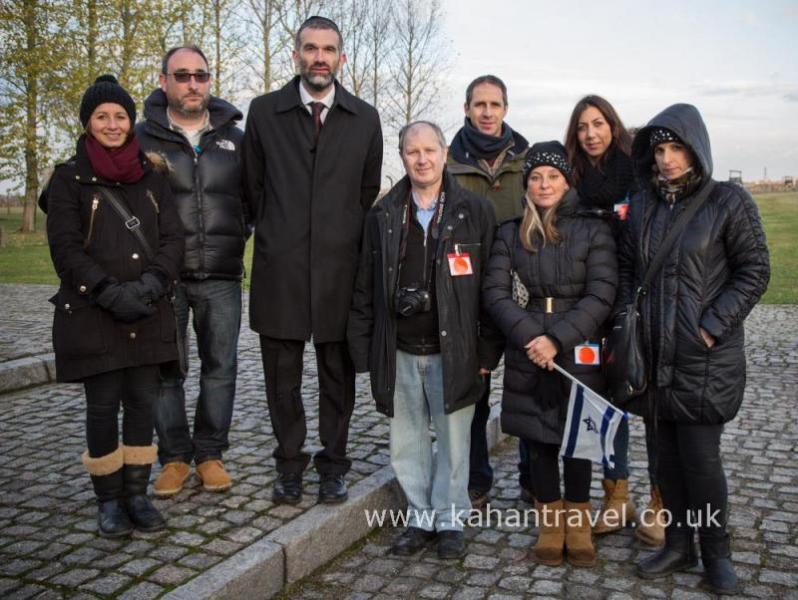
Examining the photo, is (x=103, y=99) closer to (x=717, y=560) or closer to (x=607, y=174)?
(x=607, y=174)

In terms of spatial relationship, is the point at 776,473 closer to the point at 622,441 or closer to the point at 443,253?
the point at 622,441

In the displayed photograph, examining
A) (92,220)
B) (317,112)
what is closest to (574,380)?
(317,112)

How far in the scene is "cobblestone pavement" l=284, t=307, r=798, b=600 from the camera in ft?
13.2

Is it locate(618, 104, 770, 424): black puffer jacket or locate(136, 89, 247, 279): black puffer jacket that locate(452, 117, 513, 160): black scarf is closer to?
locate(618, 104, 770, 424): black puffer jacket

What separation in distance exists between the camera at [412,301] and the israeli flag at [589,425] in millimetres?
795

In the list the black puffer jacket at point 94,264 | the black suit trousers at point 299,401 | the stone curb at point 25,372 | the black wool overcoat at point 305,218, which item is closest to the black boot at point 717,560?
the black suit trousers at point 299,401

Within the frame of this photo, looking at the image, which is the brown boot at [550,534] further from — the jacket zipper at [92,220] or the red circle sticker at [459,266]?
the jacket zipper at [92,220]

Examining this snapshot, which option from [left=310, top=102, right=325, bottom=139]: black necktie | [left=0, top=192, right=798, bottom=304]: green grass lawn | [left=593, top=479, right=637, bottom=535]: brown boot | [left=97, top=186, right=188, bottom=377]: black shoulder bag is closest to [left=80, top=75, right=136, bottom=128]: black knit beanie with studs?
[left=97, top=186, right=188, bottom=377]: black shoulder bag

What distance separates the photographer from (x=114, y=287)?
4.18m

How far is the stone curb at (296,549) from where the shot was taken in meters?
3.73

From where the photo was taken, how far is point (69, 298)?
4.24 metres

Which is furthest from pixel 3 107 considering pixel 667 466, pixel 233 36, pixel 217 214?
pixel 667 466

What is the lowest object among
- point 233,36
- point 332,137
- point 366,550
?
point 366,550

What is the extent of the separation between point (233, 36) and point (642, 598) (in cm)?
3188
